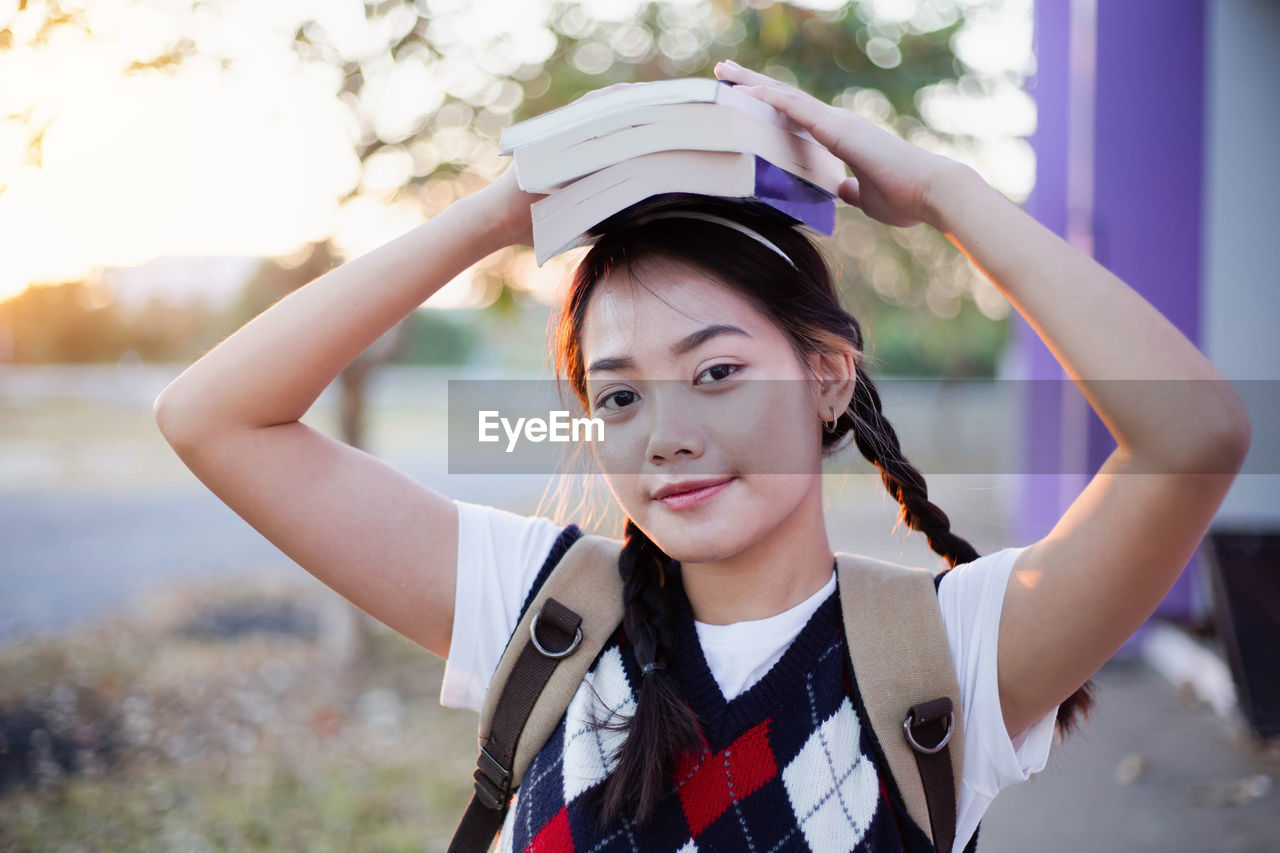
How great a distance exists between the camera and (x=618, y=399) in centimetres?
144

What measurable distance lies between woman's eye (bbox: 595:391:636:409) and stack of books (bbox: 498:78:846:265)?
0.23m

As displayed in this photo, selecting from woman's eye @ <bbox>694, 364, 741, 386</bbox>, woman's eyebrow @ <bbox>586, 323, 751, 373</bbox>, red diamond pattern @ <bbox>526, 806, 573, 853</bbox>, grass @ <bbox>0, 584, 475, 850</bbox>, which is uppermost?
Answer: woman's eyebrow @ <bbox>586, 323, 751, 373</bbox>

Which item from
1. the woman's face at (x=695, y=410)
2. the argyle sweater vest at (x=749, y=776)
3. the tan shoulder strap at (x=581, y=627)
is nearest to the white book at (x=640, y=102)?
the woman's face at (x=695, y=410)

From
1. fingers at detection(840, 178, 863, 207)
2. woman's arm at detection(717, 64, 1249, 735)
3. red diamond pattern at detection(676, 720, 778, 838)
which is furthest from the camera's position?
fingers at detection(840, 178, 863, 207)

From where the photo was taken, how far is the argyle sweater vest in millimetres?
1257

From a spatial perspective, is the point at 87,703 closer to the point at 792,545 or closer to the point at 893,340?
the point at 792,545

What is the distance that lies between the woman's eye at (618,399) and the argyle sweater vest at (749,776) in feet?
1.33

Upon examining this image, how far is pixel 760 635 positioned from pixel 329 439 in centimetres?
76

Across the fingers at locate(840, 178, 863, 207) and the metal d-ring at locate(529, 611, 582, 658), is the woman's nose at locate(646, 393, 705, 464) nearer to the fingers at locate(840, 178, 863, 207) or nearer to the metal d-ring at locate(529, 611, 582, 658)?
the metal d-ring at locate(529, 611, 582, 658)

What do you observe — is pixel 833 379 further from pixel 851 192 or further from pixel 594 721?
pixel 594 721

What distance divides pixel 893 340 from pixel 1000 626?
80.8 ft

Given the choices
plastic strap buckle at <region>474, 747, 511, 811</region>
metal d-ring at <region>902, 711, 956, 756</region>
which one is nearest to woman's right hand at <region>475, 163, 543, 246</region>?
plastic strap buckle at <region>474, 747, 511, 811</region>

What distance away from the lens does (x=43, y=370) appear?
23.6 feet

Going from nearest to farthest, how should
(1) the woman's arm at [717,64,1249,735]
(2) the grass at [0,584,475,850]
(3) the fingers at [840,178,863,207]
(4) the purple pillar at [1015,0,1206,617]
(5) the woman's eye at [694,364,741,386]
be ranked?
(1) the woman's arm at [717,64,1249,735] → (5) the woman's eye at [694,364,741,386] → (3) the fingers at [840,178,863,207] → (2) the grass at [0,584,475,850] → (4) the purple pillar at [1015,0,1206,617]
